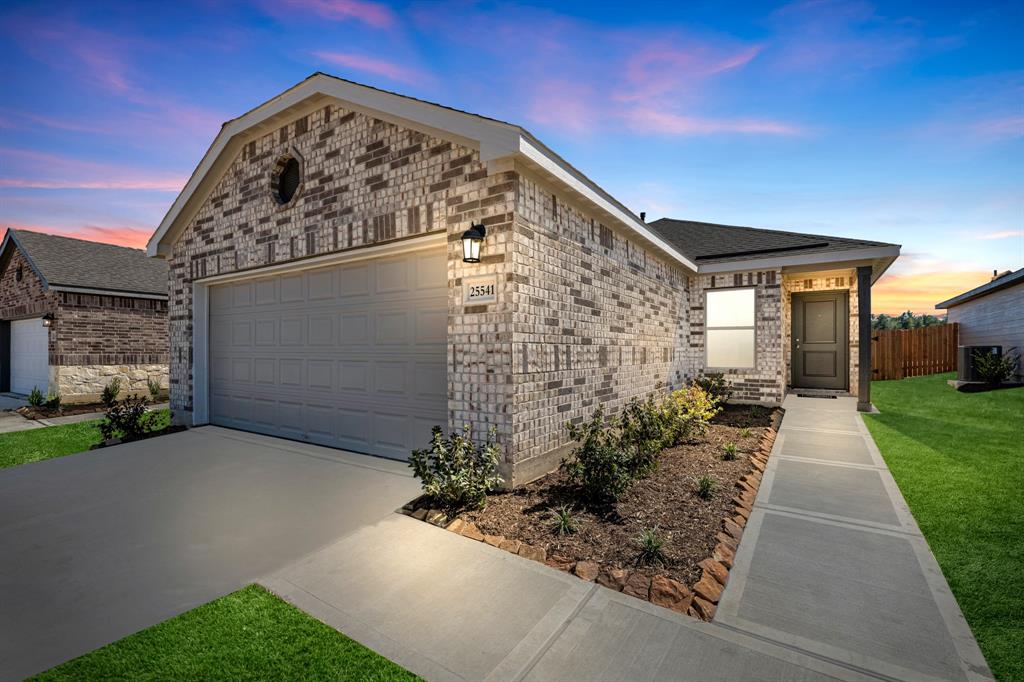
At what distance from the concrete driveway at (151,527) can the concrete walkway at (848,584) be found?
3131 mm

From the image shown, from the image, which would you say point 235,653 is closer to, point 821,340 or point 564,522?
point 564,522

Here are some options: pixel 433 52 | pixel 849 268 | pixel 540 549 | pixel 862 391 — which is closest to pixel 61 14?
pixel 433 52

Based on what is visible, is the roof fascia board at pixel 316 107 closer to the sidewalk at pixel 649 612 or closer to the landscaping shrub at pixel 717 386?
the sidewalk at pixel 649 612

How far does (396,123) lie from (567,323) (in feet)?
10.8

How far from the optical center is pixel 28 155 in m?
9.38

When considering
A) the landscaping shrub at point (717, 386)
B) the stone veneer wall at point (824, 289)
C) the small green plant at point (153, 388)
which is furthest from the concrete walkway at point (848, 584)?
the small green plant at point (153, 388)

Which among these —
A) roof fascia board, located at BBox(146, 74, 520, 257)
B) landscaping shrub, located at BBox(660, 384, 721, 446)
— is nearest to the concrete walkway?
landscaping shrub, located at BBox(660, 384, 721, 446)

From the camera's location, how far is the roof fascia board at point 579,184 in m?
4.41

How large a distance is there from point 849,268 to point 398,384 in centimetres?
1007

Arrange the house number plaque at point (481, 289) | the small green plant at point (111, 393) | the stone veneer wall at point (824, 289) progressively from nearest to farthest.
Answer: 1. the house number plaque at point (481, 289)
2. the stone veneer wall at point (824, 289)
3. the small green plant at point (111, 393)

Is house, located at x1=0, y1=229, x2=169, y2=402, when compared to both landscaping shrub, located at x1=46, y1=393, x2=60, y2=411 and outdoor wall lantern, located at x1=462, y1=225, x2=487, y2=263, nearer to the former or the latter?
landscaping shrub, located at x1=46, y1=393, x2=60, y2=411

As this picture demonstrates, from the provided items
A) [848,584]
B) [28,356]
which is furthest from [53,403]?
[848,584]

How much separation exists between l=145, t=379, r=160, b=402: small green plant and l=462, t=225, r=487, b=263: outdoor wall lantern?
14.1m

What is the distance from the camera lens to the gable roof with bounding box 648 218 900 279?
897 cm
